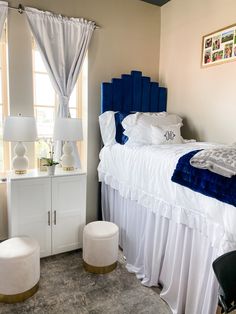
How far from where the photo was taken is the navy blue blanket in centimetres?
130

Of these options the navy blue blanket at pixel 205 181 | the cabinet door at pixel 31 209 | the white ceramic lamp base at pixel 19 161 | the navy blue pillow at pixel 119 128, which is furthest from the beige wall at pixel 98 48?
the navy blue blanket at pixel 205 181

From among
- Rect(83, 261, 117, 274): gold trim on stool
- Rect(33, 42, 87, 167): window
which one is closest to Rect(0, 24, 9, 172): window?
Rect(33, 42, 87, 167): window

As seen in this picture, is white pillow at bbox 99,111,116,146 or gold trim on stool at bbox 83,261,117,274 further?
white pillow at bbox 99,111,116,146

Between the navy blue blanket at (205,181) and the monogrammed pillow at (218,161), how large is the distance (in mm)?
27

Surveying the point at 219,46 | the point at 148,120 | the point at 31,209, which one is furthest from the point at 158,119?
the point at 31,209

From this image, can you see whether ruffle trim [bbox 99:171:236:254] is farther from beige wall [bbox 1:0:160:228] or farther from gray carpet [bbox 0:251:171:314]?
beige wall [bbox 1:0:160:228]

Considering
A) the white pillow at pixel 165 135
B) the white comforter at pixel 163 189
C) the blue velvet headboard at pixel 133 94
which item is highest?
the blue velvet headboard at pixel 133 94

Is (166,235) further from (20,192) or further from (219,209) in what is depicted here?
(20,192)

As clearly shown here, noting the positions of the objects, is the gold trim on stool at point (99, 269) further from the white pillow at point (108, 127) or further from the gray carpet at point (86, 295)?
the white pillow at point (108, 127)

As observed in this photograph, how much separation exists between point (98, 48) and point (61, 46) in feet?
1.47

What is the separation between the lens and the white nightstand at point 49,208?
2.24 meters

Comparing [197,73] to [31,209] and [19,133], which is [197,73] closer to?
[19,133]

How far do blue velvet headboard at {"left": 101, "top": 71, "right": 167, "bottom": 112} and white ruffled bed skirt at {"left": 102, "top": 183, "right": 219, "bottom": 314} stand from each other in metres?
1.09

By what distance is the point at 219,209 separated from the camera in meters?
1.38
